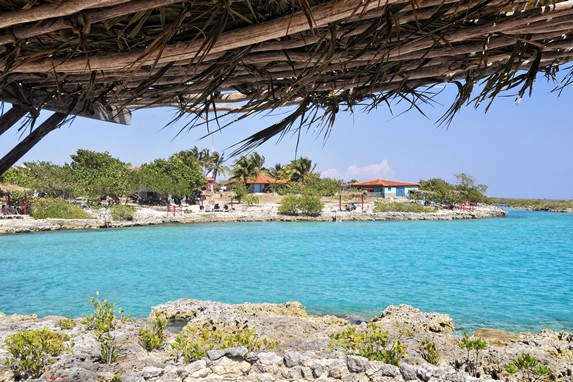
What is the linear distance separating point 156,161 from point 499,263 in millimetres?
29576

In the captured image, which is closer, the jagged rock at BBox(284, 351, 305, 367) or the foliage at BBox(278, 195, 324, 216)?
the jagged rock at BBox(284, 351, 305, 367)

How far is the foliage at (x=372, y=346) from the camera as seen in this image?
4.17 metres

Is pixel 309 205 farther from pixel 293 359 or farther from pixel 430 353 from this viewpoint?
pixel 293 359

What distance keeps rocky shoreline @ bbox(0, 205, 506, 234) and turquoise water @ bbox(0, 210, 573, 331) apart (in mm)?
2098

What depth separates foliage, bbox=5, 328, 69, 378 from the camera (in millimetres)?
4062

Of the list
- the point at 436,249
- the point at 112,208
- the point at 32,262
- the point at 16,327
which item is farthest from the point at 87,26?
the point at 112,208

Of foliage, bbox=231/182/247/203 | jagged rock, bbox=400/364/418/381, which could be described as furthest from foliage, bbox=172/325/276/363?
foliage, bbox=231/182/247/203

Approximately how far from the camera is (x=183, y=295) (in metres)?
11.9

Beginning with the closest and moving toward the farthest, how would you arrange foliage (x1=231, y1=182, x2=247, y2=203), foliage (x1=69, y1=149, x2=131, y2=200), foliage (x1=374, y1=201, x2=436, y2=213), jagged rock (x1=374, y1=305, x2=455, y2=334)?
jagged rock (x1=374, y1=305, x2=455, y2=334) → foliage (x1=69, y1=149, x2=131, y2=200) → foliage (x1=374, y1=201, x2=436, y2=213) → foliage (x1=231, y1=182, x2=247, y2=203)

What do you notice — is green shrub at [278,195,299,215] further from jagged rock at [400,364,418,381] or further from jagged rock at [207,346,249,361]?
jagged rock at [400,364,418,381]

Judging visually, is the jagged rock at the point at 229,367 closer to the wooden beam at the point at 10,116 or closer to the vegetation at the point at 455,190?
the wooden beam at the point at 10,116

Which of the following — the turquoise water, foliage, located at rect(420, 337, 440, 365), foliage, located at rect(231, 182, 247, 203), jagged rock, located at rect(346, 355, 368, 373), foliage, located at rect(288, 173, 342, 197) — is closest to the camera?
jagged rock, located at rect(346, 355, 368, 373)

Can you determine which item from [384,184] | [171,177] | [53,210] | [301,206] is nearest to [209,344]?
[53,210]

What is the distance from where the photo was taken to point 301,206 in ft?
122
